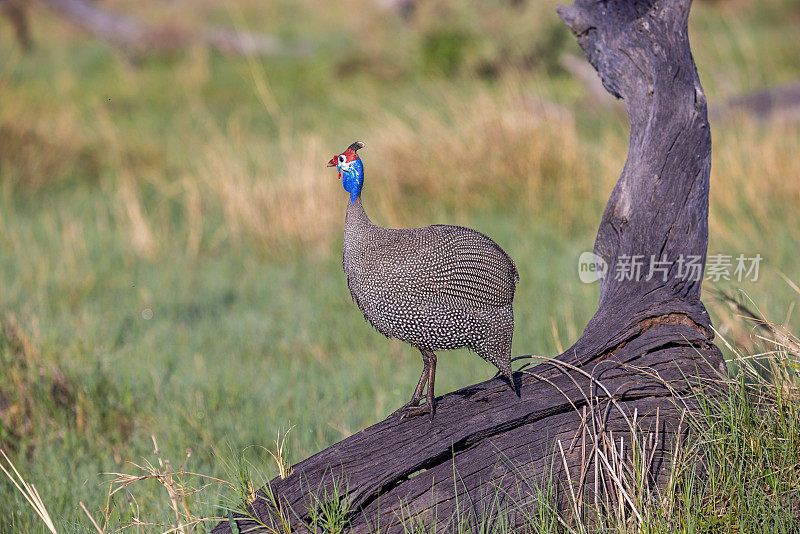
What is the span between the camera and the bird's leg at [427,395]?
2535 mm

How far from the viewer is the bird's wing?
235 centimetres

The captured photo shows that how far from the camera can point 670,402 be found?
2779mm

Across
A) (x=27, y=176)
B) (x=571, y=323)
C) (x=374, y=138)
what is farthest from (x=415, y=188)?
(x=27, y=176)

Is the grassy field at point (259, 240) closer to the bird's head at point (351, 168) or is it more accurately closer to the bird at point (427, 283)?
the bird at point (427, 283)

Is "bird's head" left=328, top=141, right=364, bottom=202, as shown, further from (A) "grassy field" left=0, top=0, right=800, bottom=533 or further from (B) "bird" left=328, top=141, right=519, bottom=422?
(A) "grassy field" left=0, top=0, right=800, bottom=533

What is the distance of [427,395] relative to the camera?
2605mm

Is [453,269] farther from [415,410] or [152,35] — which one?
[152,35]

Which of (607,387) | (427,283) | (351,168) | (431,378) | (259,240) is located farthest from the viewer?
(259,240)

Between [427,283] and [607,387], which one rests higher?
[427,283]

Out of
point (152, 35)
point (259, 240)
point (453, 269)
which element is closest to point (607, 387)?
point (453, 269)

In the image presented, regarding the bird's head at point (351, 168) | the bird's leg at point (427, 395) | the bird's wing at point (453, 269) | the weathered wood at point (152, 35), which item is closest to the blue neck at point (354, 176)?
the bird's head at point (351, 168)

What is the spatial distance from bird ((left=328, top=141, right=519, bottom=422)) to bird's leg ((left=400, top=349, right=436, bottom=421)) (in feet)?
0.15

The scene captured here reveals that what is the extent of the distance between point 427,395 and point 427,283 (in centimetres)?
42

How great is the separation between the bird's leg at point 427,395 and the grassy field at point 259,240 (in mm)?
560
